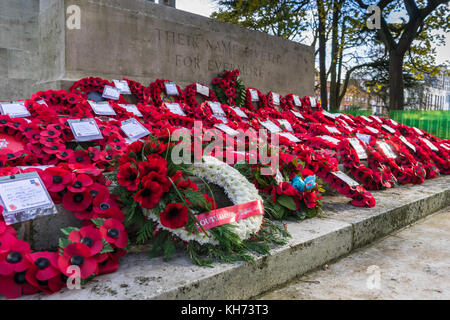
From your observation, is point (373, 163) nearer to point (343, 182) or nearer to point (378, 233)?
point (343, 182)

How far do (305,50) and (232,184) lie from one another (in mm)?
6112

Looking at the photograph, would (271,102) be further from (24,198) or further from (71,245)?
(71,245)

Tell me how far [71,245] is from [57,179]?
19.9 inches

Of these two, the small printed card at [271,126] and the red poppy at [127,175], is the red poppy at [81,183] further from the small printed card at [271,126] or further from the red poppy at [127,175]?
the small printed card at [271,126]

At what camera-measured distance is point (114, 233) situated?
169cm

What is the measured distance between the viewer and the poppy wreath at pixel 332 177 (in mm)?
3018

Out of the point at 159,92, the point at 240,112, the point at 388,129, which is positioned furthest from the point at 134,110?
the point at 388,129

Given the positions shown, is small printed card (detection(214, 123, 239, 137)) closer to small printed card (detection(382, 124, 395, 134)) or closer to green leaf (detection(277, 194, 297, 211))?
green leaf (detection(277, 194, 297, 211))

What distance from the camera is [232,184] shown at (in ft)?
7.32

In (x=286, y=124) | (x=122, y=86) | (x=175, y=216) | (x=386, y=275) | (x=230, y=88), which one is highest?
(x=230, y=88)

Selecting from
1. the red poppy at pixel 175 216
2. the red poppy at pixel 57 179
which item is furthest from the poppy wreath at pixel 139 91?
the red poppy at pixel 175 216

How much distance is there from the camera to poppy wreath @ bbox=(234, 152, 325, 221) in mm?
2521

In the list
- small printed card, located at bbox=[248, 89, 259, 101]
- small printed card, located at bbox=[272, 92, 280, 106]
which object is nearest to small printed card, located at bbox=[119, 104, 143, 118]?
small printed card, located at bbox=[248, 89, 259, 101]

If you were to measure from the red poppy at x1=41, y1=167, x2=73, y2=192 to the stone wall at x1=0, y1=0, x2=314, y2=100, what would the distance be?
2727 millimetres
